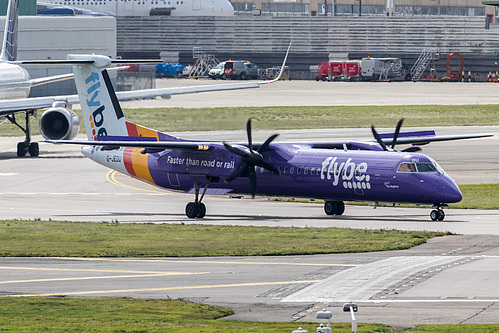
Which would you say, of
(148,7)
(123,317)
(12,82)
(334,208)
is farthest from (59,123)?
(148,7)

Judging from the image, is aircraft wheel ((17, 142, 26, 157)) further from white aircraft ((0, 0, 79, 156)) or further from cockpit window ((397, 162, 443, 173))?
cockpit window ((397, 162, 443, 173))

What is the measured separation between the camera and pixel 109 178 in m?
55.6

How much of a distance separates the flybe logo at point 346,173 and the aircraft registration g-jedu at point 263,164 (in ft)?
0.14

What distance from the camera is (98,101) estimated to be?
45.8 metres

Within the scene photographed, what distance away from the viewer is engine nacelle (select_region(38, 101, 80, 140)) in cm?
6119

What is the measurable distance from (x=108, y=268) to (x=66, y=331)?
8941 millimetres

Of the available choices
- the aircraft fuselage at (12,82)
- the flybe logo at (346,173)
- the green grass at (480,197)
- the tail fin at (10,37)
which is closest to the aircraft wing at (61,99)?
the aircraft fuselage at (12,82)

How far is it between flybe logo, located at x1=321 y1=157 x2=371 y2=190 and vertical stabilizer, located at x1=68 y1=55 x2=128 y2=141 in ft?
35.5

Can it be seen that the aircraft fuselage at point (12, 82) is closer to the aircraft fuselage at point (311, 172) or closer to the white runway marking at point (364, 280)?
the aircraft fuselage at point (311, 172)

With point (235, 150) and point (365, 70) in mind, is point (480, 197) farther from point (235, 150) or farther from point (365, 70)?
point (365, 70)

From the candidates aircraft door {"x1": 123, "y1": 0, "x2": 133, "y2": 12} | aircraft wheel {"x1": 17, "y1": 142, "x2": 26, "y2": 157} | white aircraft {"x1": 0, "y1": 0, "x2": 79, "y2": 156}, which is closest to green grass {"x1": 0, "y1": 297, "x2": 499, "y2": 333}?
white aircraft {"x1": 0, "y1": 0, "x2": 79, "y2": 156}

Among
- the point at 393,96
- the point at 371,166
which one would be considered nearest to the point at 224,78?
the point at 393,96

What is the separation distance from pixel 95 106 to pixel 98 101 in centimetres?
29

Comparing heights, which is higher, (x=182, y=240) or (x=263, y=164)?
(x=263, y=164)
